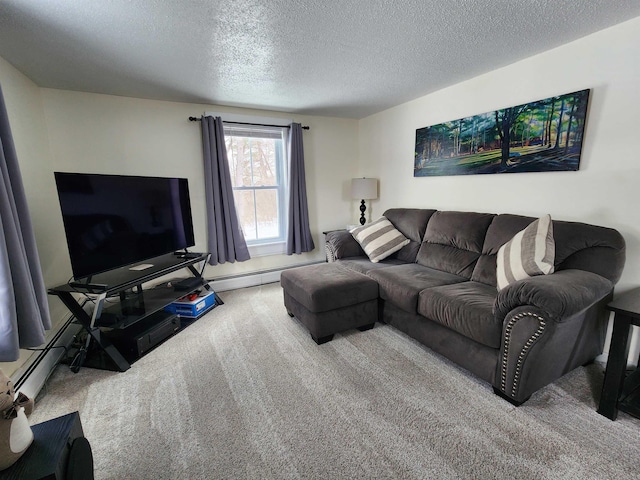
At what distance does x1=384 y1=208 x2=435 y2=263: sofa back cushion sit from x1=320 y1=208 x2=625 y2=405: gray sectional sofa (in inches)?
9.8

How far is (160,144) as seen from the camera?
3.22 meters

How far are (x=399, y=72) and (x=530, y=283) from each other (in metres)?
2.01

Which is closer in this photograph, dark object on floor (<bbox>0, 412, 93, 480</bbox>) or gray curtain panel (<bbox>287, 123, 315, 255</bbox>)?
dark object on floor (<bbox>0, 412, 93, 480</bbox>)

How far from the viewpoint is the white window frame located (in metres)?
3.50

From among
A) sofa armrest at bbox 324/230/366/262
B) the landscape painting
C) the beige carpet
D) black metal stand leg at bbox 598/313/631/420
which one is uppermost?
the landscape painting

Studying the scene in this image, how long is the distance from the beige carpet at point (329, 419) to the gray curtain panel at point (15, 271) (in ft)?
2.02

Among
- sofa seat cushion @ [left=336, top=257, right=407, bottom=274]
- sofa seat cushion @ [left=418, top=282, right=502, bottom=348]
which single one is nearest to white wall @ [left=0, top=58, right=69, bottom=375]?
sofa seat cushion @ [left=336, top=257, right=407, bottom=274]

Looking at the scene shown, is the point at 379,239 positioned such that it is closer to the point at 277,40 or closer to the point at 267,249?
the point at 267,249

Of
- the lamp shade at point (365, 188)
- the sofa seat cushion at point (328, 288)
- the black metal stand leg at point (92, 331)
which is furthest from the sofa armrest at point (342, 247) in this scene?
the black metal stand leg at point (92, 331)

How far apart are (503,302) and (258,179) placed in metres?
3.04

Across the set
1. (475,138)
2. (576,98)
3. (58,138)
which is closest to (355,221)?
(475,138)

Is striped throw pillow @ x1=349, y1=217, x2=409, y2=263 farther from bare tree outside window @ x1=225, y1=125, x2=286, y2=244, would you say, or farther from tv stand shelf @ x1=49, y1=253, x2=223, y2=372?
tv stand shelf @ x1=49, y1=253, x2=223, y2=372

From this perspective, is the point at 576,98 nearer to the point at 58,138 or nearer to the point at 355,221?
the point at 355,221

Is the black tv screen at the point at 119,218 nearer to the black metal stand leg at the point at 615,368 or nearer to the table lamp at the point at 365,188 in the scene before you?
the table lamp at the point at 365,188
